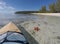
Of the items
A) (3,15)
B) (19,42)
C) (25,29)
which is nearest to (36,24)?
(25,29)

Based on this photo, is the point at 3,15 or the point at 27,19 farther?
the point at 27,19

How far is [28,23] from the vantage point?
299cm

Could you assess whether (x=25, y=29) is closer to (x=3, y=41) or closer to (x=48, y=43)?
(x=48, y=43)

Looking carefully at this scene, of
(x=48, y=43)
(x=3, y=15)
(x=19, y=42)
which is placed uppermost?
(x=3, y=15)

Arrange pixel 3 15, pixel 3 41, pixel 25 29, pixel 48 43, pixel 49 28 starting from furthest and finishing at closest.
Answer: pixel 49 28 → pixel 25 29 → pixel 48 43 → pixel 3 15 → pixel 3 41

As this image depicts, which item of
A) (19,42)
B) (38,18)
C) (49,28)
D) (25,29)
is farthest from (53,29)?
(19,42)

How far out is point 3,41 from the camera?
2043 millimetres

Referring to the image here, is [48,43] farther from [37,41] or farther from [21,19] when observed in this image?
[21,19]

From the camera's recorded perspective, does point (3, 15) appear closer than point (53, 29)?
Yes

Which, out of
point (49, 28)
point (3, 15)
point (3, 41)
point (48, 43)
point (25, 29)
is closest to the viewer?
point (3, 41)

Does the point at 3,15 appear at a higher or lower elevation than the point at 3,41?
higher

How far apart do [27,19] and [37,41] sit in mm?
483

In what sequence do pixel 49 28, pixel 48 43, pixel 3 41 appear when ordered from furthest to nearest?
1. pixel 49 28
2. pixel 48 43
3. pixel 3 41

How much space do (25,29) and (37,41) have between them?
1.03 feet
